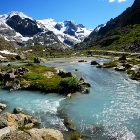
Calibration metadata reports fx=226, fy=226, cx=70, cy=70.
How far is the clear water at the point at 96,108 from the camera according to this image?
86.8 feet

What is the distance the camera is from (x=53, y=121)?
97.0 feet

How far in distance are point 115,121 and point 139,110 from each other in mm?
5843

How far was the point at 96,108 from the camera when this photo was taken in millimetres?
34500

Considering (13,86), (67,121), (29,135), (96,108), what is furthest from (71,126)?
(13,86)

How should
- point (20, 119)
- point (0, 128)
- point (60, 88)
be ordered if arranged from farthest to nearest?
1. point (60, 88)
2. point (20, 119)
3. point (0, 128)

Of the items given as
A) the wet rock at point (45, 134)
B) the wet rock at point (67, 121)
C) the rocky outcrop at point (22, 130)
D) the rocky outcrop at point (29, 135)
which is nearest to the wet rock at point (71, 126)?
the wet rock at point (67, 121)

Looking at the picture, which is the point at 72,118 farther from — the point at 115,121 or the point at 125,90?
the point at 125,90

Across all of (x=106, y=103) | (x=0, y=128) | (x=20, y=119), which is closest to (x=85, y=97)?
(x=106, y=103)

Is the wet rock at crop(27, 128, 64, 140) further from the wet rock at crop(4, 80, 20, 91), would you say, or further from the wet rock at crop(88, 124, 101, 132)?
the wet rock at crop(4, 80, 20, 91)

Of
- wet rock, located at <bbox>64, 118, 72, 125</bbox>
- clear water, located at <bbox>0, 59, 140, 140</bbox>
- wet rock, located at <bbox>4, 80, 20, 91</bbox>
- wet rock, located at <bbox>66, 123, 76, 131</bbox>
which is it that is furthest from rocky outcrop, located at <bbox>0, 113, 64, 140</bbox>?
wet rock, located at <bbox>4, 80, 20, 91</bbox>

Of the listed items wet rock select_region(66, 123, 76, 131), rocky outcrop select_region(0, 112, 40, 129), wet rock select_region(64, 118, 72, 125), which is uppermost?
rocky outcrop select_region(0, 112, 40, 129)

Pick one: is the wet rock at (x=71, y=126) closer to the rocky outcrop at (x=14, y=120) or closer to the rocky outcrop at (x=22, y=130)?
the rocky outcrop at (x=22, y=130)

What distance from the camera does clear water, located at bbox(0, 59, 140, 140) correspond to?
86.8 ft

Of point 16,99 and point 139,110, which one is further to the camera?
point 16,99
